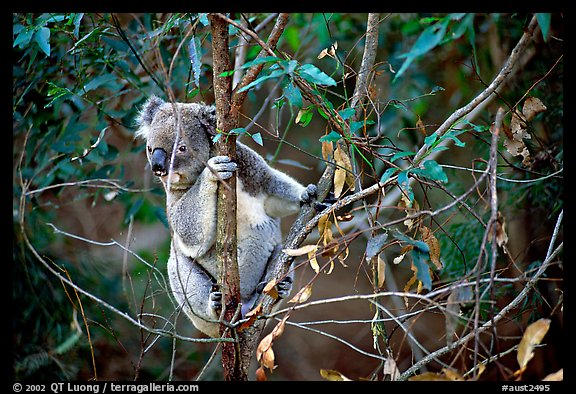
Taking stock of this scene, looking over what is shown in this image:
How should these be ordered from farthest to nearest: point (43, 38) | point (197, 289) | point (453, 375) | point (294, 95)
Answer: point (197, 289) → point (43, 38) → point (294, 95) → point (453, 375)

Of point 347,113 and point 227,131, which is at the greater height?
point 347,113

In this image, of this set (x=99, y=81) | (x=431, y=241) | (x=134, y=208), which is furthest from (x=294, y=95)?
(x=134, y=208)

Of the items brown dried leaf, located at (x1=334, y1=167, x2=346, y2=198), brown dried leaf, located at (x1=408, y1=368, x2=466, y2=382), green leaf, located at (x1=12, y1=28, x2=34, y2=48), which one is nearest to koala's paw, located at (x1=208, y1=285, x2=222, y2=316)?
brown dried leaf, located at (x1=334, y1=167, x2=346, y2=198)

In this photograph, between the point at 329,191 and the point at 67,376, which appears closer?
the point at 329,191

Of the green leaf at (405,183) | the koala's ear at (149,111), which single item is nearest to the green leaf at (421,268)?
the green leaf at (405,183)

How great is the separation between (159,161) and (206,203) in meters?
0.29

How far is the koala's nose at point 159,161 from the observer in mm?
2785

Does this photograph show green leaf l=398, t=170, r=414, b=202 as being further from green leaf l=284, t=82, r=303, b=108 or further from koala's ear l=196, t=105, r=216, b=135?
koala's ear l=196, t=105, r=216, b=135

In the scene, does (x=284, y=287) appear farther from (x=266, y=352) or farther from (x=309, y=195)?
(x=266, y=352)

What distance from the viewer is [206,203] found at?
283 centimetres
